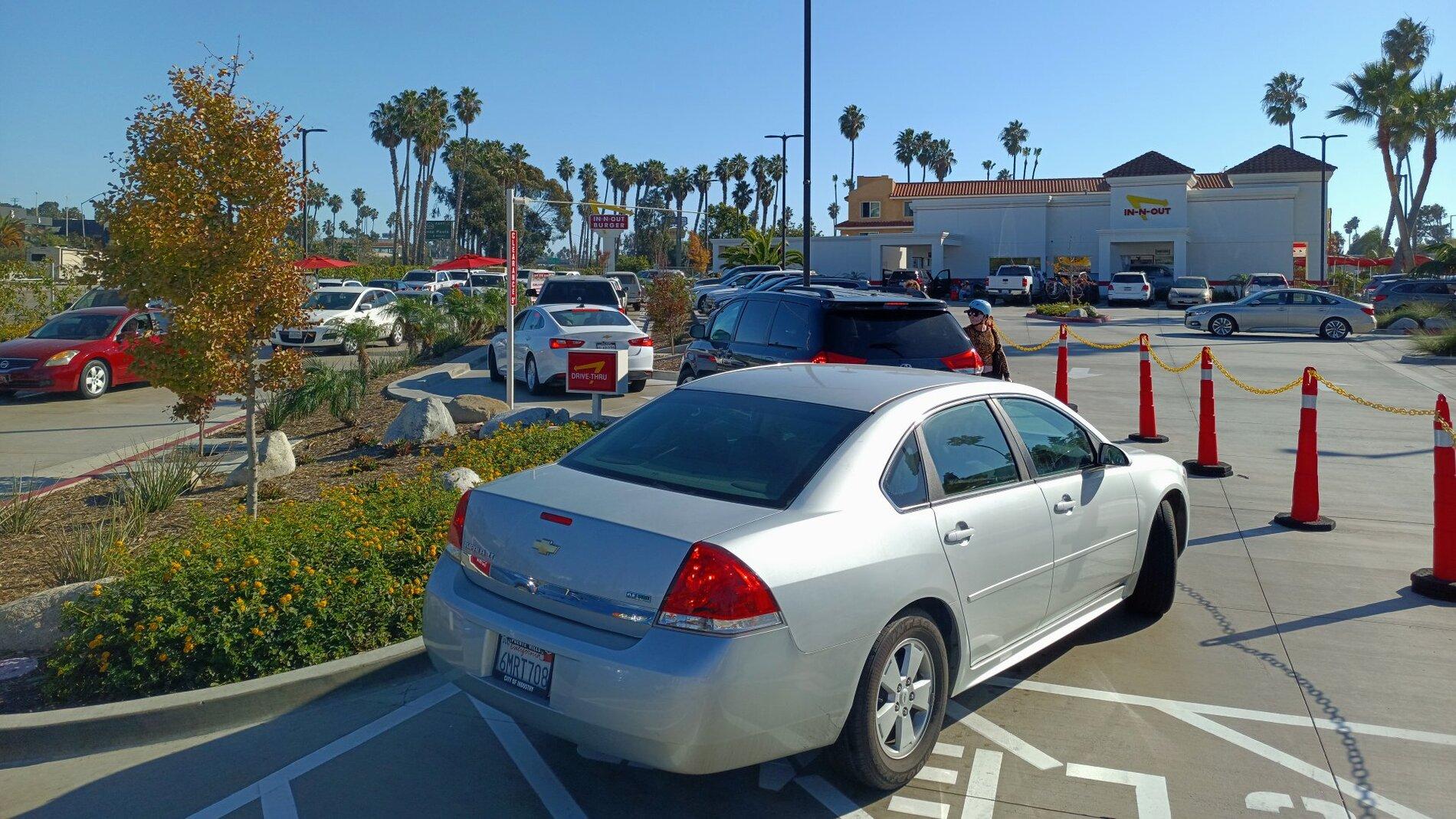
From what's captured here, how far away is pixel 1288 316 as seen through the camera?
102ft

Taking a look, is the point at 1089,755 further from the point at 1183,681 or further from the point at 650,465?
the point at 650,465

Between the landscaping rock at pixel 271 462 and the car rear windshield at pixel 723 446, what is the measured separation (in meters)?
6.59

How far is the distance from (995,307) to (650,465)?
44.3 metres

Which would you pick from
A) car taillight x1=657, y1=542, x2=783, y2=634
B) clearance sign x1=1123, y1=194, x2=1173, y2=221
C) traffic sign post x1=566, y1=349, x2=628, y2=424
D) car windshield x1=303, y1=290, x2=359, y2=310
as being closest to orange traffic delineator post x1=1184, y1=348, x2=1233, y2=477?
traffic sign post x1=566, y1=349, x2=628, y2=424

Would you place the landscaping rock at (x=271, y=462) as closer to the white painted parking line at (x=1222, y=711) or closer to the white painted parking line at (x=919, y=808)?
the white painted parking line at (x=1222, y=711)

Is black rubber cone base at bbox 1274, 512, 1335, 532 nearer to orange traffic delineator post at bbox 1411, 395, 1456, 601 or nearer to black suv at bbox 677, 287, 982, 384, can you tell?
orange traffic delineator post at bbox 1411, 395, 1456, 601

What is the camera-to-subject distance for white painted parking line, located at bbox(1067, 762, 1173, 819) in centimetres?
432

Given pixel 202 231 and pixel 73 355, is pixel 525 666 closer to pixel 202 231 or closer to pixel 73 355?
pixel 202 231

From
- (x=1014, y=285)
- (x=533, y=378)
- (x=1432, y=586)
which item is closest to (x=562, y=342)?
(x=533, y=378)

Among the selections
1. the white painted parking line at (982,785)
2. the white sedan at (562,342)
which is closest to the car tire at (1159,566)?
the white painted parking line at (982,785)

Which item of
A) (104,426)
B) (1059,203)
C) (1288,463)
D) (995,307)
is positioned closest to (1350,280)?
(1059,203)

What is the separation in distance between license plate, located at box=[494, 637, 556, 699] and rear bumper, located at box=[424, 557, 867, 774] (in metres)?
0.03

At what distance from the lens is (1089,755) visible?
190 inches

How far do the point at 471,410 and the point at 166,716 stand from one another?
343 inches
